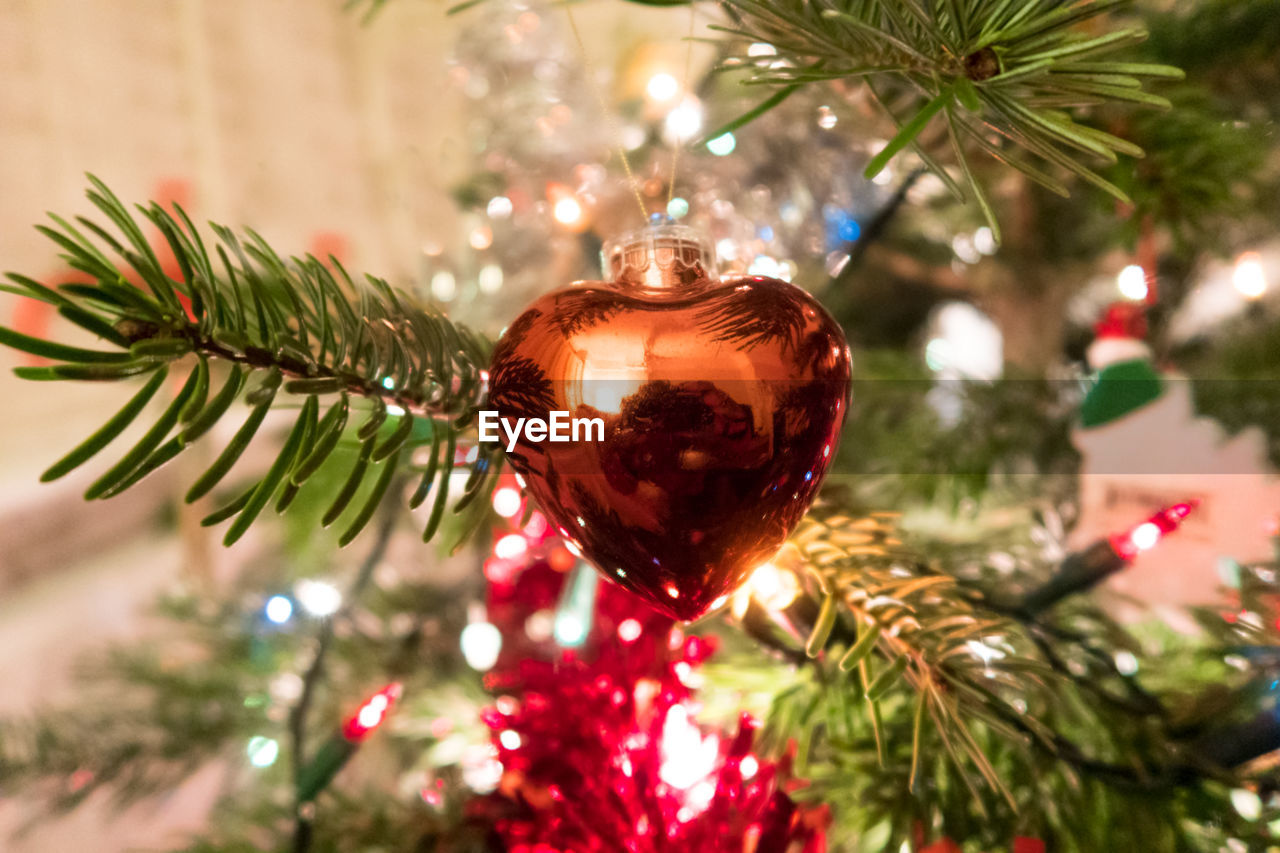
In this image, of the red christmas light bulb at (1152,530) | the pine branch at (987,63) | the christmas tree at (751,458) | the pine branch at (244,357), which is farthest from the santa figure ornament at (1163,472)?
the pine branch at (244,357)

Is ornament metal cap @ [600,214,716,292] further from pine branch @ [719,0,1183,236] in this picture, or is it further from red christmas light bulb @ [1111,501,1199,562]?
red christmas light bulb @ [1111,501,1199,562]

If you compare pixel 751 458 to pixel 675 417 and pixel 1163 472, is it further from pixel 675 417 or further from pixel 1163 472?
pixel 1163 472

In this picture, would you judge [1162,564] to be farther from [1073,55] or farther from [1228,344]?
[1073,55]

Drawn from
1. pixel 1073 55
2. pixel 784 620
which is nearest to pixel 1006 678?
pixel 784 620

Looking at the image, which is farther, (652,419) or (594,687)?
(594,687)

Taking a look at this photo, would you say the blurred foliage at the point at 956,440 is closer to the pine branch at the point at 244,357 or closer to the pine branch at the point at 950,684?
the pine branch at the point at 950,684

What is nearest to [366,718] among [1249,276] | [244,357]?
[244,357]

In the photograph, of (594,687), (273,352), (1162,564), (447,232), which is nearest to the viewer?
(273,352)

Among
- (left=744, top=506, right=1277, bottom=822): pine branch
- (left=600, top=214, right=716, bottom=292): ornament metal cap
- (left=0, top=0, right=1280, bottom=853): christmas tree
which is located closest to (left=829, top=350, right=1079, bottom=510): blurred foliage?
(left=0, top=0, right=1280, bottom=853): christmas tree
